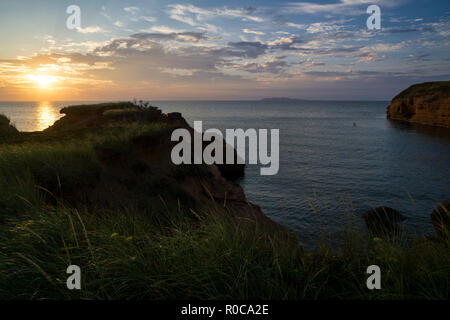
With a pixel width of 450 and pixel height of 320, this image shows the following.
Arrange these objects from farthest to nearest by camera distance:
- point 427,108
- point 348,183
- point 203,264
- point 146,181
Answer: point 427,108, point 348,183, point 146,181, point 203,264

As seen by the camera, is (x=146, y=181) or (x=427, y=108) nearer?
(x=146, y=181)

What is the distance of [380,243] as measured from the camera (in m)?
4.05

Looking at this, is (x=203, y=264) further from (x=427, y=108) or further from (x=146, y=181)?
(x=427, y=108)

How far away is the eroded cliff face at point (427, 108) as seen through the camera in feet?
267

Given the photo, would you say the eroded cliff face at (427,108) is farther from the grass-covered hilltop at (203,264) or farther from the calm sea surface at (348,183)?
the grass-covered hilltop at (203,264)

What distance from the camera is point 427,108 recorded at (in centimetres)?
8900

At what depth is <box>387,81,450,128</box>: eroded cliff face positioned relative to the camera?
81.4 meters

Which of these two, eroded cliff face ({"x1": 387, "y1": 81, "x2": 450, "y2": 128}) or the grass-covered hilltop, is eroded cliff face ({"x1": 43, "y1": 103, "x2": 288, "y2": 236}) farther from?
eroded cliff face ({"x1": 387, "y1": 81, "x2": 450, "y2": 128})

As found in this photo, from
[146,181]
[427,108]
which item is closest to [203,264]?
[146,181]

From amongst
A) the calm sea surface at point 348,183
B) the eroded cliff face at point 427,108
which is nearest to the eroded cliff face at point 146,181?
the calm sea surface at point 348,183

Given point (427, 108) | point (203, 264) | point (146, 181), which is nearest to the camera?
point (203, 264)

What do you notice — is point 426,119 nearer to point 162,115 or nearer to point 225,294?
point 162,115
